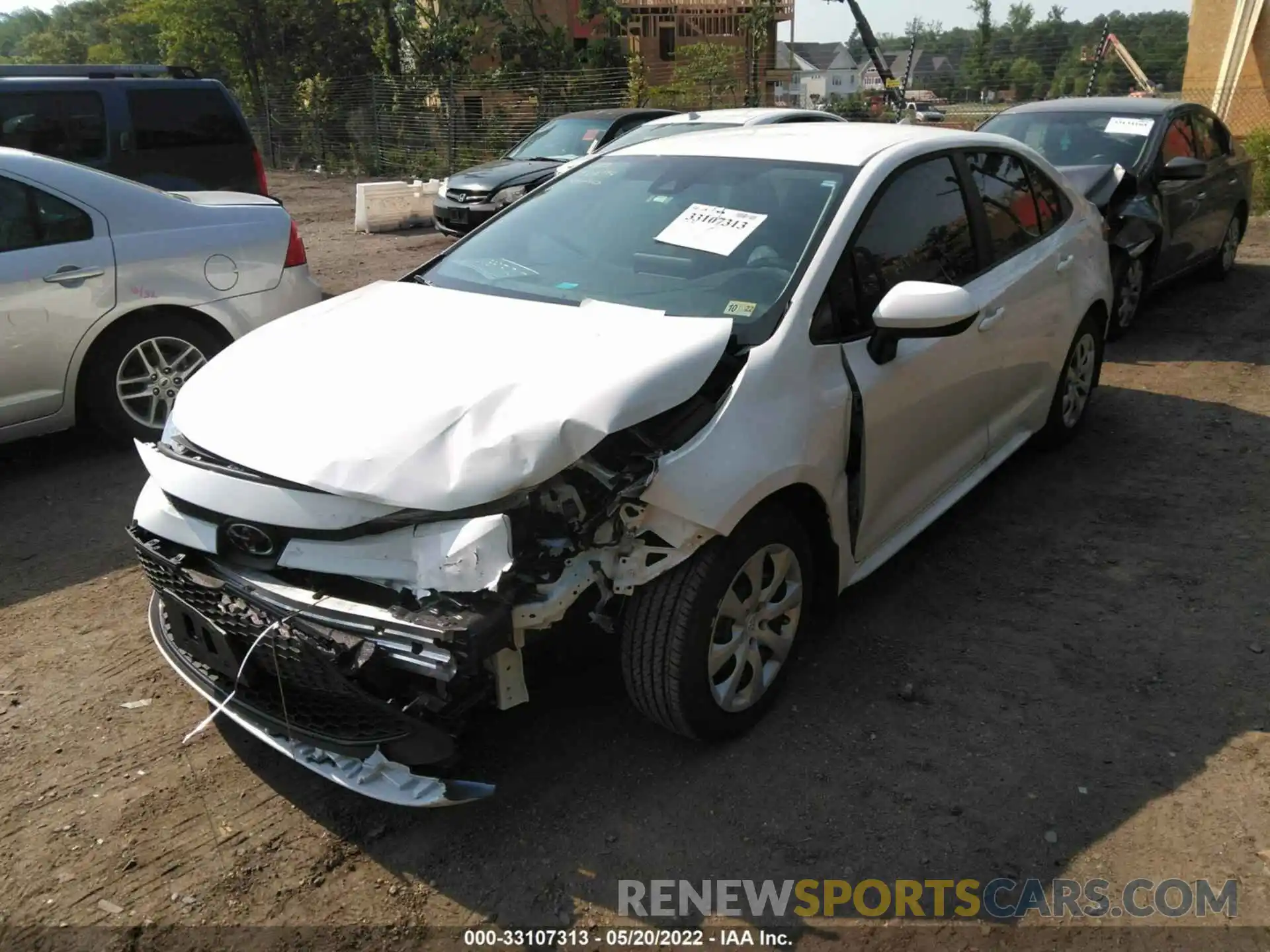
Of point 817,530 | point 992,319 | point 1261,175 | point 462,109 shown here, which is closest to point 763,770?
point 817,530

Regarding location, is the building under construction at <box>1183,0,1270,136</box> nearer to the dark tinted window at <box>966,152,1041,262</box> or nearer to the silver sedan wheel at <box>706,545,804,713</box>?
the dark tinted window at <box>966,152,1041,262</box>

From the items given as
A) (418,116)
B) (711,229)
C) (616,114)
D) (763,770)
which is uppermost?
(418,116)

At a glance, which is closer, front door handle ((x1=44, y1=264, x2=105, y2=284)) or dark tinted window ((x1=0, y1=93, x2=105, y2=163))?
front door handle ((x1=44, y1=264, x2=105, y2=284))

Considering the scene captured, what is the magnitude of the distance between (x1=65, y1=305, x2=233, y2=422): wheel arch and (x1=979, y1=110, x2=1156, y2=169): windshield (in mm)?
5956

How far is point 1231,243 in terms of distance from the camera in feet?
31.3

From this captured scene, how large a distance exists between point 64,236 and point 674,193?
11.0ft

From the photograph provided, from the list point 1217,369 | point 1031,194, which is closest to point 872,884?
point 1031,194

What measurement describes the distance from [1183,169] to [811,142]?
478 cm

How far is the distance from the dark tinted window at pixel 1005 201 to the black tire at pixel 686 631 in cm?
206

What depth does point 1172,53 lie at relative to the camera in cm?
2739

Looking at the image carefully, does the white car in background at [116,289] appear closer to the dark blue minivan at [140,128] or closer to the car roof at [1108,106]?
the dark blue minivan at [140,128]

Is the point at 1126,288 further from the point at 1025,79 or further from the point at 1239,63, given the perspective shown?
the point at 1025,79

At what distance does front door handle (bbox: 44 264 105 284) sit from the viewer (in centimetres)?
511

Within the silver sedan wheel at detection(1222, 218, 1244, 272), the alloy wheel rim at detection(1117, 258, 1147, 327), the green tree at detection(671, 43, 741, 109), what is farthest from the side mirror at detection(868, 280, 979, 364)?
the green tree at detection(671, 43, 741, 109)
